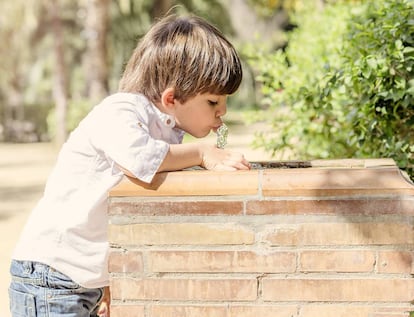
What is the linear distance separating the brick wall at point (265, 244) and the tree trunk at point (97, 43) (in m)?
16.4

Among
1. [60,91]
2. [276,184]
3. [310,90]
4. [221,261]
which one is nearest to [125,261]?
[221,261]

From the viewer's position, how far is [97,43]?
60.6ft

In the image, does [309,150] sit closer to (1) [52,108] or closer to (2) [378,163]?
(2) [378,163]

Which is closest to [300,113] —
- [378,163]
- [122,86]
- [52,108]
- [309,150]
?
[309,150]

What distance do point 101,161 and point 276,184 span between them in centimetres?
60

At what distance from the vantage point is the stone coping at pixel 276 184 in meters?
2.31

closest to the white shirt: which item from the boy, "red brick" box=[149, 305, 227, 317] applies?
the boy

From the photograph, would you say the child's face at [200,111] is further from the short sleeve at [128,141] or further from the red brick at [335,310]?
the red brick at [335,310]

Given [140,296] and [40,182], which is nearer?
[140,296]

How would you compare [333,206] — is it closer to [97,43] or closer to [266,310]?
[266,310]

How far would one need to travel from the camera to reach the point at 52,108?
2623cm

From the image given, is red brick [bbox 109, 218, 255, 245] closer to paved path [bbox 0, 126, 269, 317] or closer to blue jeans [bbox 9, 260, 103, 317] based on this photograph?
blue jeans [bbox 9, 260, 103, 317]

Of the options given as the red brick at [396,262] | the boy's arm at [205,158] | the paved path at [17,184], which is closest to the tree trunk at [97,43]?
the paved path at [17,184]

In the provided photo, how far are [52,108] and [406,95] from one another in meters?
23.4
